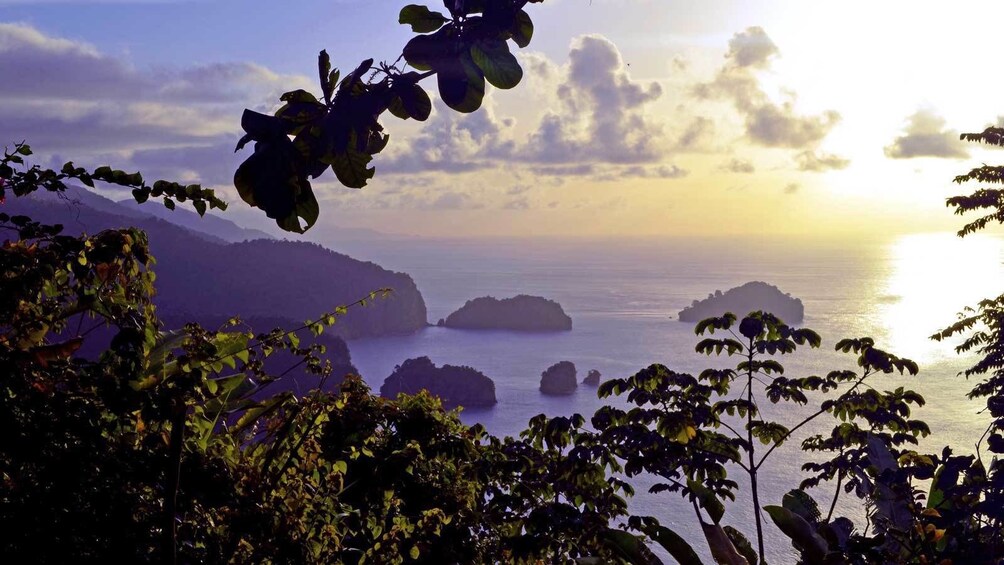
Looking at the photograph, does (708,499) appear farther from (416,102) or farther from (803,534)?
(416,102)

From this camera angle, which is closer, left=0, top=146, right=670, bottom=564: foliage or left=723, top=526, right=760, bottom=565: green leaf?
left=0, top=146, right=670, bottom=564: foliage

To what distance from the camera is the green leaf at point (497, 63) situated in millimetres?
897

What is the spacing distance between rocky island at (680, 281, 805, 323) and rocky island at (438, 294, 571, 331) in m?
17.2

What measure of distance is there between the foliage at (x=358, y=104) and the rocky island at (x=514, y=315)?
97234 millimetres

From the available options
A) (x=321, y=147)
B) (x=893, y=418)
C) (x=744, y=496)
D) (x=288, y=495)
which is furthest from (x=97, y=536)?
(x=744, y=496)

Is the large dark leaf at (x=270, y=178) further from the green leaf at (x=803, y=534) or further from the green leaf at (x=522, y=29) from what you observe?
the green leaf at (x=803, y=534)

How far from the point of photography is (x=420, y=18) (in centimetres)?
94

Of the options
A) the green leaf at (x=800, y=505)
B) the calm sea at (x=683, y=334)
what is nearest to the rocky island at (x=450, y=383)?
the calm sea at (x=683, y=334)

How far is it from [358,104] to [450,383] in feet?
202

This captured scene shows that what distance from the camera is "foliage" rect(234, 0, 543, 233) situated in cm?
80

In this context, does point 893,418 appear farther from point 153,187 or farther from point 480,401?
point 480,401

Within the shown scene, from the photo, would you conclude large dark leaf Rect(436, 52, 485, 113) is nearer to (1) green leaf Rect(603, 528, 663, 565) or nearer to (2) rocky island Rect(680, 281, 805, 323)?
(1) green leaf Rect(603, 528, 663, 565)

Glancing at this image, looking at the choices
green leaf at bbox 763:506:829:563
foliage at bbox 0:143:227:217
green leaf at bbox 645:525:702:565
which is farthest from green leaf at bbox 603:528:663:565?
foliage at bbox 0:143:227:217

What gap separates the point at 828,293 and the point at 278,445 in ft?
425
